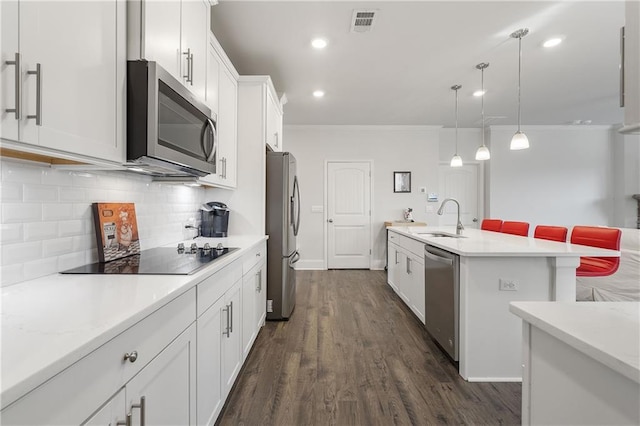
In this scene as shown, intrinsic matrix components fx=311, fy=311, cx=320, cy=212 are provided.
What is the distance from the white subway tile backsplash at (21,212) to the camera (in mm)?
1090

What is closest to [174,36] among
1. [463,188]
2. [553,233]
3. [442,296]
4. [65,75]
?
[65,75]

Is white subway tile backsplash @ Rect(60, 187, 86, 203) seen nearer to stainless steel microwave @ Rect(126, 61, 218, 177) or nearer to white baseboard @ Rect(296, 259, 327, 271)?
stainless steel microwave @ Rect(126, 61, 218, 177)

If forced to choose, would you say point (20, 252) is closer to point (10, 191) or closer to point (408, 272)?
point (10, 191)

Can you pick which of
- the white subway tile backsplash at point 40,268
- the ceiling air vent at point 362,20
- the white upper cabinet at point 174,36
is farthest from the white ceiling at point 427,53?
the white subway tile backsplash at point 40,268

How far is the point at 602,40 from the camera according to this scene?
114 inches

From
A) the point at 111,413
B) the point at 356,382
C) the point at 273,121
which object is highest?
the point at 273,121

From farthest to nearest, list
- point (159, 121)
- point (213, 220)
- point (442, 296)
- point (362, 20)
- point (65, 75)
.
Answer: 1. point (213, 220)
2. point (362, 20)
3. point (442, 296)
4. point (159, 121)
5. point (65, 75)

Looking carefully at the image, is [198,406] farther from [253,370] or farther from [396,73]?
[396,73]

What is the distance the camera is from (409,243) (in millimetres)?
3344

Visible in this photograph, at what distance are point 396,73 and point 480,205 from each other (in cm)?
391

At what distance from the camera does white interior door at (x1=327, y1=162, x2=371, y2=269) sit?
589 centimetres

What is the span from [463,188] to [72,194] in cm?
644

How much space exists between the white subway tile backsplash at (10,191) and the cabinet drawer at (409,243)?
9.00ft

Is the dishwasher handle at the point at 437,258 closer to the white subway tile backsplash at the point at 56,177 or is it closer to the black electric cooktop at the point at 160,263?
the black electric cooktop at the point at 160,263
